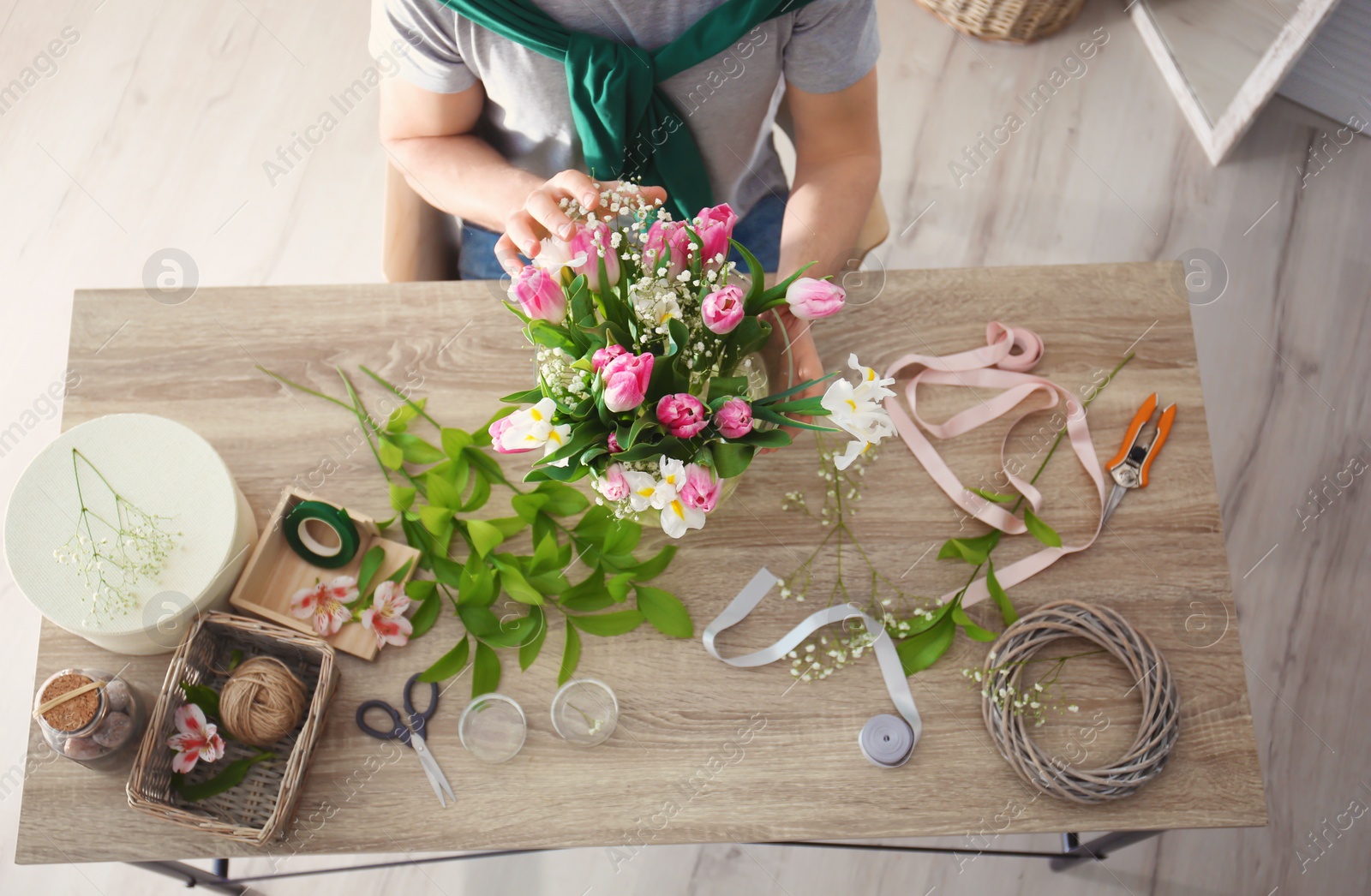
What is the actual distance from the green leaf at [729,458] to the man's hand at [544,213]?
11.2 inches

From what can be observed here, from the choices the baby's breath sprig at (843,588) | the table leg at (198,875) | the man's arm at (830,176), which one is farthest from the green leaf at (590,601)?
the table leg at (198,875)

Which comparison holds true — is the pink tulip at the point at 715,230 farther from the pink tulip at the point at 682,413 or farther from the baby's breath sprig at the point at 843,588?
the baby's breath sprig at the point at 843,588

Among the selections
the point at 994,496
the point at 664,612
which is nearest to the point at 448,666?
the point at 664,612

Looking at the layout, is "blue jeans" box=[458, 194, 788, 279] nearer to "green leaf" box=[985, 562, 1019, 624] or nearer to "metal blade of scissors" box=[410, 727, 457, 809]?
"green leaf" box=[985, 562, 1019, 624]

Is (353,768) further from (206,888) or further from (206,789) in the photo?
(206,888)

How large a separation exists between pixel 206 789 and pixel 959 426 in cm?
100

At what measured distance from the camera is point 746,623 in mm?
1131

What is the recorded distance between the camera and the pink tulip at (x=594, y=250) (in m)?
0.86

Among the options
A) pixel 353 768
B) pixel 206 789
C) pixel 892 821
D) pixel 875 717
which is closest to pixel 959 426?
pixel 875 717

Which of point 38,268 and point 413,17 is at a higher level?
point 413,17

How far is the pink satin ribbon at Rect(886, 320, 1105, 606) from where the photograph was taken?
1.15 meters

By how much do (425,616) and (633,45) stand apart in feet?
2.50

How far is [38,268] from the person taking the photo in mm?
2312

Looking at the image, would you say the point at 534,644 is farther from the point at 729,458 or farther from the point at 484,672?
the point at 729,458
